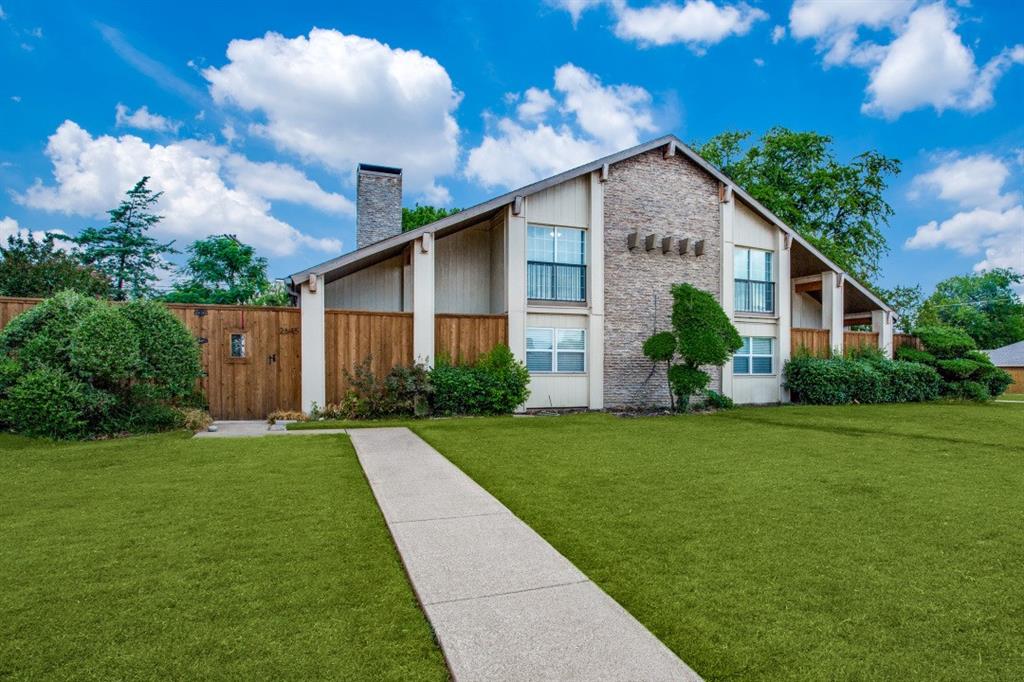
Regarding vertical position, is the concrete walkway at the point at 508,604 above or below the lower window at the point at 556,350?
below

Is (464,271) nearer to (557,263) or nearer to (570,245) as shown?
(557,263)

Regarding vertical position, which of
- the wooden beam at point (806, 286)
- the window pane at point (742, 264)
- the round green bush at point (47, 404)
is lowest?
the round green bush at point (47, 404)

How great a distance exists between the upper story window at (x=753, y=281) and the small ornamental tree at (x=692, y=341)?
336 cm

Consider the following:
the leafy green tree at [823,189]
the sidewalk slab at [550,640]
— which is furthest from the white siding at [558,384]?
the leafy green tree at [823,189]

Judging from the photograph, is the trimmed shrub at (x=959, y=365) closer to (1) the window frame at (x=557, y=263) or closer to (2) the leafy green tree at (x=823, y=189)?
(2) the leafy green tree at (x=823, y=189)

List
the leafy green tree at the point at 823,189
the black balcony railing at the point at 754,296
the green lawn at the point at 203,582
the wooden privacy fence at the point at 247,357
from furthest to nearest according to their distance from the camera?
the leafy green tree at the point at 823,189 < the black balcony railing at the point at 754,296 < the wooden privacy fence at the point at 247,357 < the green lawn at the point at 203,582

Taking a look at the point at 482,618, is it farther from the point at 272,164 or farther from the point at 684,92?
the point at 272,164

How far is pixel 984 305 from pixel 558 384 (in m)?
65.1

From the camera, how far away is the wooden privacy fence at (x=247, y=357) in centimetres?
1132

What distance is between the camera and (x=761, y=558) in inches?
139

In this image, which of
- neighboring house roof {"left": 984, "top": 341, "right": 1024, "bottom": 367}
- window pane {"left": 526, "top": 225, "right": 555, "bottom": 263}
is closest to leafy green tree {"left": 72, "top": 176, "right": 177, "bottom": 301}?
window pane {"left": 526, "top": 225, "right": 555, "bottom": 263}

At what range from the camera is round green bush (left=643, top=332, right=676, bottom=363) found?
13661 mm

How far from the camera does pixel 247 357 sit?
38.1 feet

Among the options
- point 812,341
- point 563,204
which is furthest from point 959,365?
point 563,204
